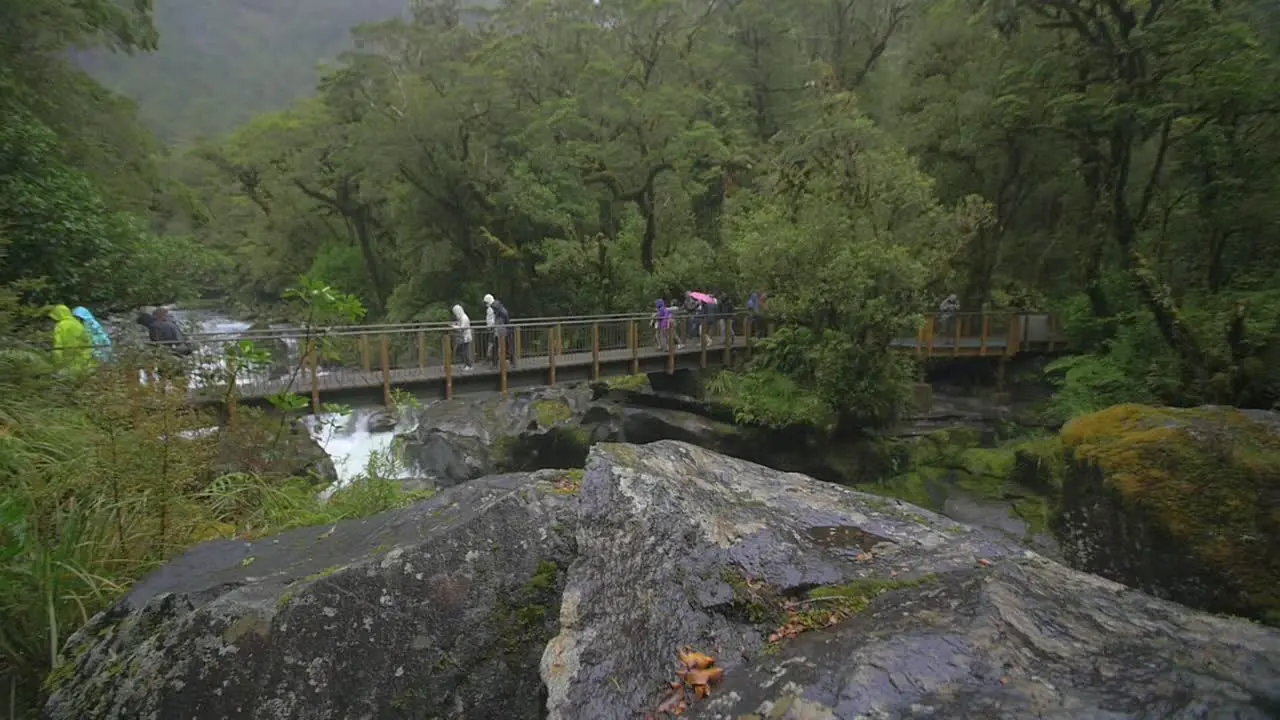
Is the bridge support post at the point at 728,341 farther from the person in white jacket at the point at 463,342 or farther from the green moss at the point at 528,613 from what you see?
the green moss at the point at 528,613

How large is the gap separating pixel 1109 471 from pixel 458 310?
431 inches

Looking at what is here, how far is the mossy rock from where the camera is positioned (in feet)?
12.6

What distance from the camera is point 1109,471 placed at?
4.56 m

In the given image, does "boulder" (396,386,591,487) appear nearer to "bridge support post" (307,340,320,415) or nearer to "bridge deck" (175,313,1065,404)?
"bridge deck" (175,313,1065,404)

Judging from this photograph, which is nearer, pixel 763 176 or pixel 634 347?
pixel 634 347

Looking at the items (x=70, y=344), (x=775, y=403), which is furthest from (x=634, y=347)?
(x=70, y=344)

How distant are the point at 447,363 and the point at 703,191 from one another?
38.7ft

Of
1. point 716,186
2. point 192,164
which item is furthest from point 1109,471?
point 192,164

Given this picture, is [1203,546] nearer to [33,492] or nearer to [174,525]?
[174,525]

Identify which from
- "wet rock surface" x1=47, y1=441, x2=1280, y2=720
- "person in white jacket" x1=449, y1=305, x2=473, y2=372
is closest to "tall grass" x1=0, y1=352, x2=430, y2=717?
"wet rock surface" x1=47, y1=441, x2=1280, y2=720

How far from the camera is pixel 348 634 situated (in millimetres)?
2309

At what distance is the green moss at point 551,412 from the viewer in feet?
54.7

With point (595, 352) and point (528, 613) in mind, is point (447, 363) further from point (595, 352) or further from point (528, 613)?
point (528, 613)

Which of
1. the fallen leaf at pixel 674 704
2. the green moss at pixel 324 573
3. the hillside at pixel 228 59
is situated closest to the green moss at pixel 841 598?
the fallen leaf at pixel 674 704
